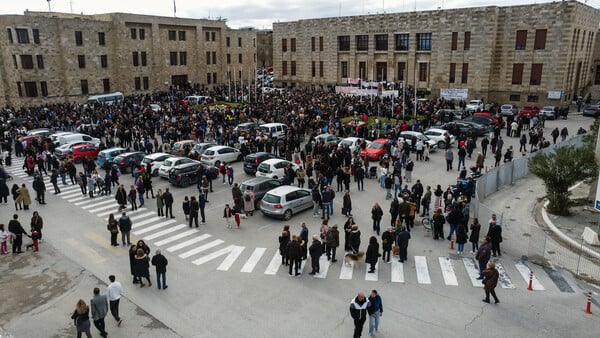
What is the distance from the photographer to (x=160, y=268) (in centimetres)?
1341

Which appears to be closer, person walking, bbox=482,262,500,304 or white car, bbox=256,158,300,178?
person walking, bbox=482,262,500,304

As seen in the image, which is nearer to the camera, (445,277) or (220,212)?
(445,277)

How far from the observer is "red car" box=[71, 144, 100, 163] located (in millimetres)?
29422

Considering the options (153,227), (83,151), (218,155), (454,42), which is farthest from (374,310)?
(454,42)

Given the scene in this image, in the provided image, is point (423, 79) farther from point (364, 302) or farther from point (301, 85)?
point (364, 302)

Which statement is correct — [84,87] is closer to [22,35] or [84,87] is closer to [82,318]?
[22,35]

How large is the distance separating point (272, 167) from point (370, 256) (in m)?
10.9

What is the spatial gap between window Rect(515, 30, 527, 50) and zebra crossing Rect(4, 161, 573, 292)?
4002 cm

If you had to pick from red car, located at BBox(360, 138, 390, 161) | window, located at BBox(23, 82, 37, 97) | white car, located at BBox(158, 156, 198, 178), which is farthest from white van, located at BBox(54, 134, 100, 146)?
window, located at BBox(23, 82, 37, 97)

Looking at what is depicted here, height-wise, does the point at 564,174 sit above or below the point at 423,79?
below

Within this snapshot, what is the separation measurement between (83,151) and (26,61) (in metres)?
29.0

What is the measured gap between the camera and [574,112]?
47.9 m

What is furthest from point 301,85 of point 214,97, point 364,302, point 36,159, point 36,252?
point 364,302

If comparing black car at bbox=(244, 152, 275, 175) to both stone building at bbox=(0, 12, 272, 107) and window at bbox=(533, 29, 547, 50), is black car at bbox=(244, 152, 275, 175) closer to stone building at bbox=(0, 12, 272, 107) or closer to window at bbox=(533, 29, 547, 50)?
stone building at bbox=(0, 12, 272, 107)
